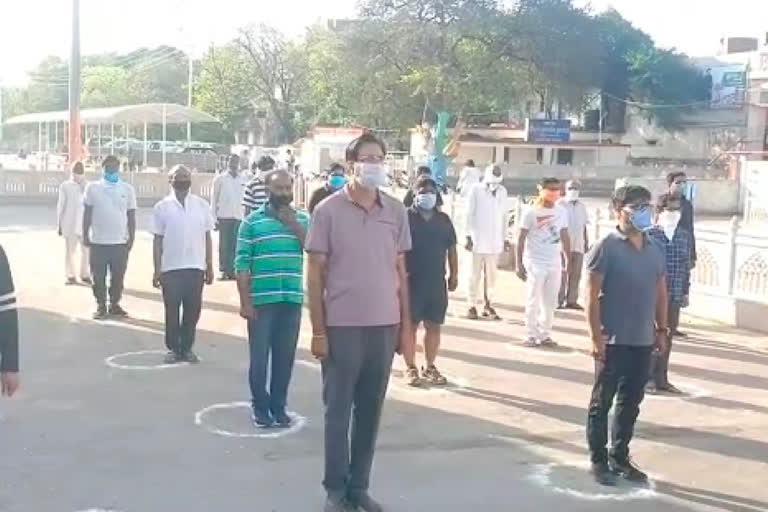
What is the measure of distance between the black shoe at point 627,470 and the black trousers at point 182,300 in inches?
168

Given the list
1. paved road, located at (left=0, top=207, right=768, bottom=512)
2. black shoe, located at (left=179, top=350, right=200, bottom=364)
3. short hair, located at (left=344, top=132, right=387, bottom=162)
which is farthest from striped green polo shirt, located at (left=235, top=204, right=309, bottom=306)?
black shoe, located at (left=179, top=350, right=200, bottom=364)

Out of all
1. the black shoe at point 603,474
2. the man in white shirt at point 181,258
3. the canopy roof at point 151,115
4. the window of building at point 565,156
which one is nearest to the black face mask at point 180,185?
the man in white shirt at point 181,258

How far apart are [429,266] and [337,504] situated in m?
3.37

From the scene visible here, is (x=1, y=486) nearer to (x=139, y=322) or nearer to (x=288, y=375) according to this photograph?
(x=288, y=375)

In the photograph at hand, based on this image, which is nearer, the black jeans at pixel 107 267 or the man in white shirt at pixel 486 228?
the black jeans at pixel 107 267

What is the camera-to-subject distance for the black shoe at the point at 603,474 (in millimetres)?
6109

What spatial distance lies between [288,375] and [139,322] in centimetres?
480

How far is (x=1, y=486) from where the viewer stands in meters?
5.82

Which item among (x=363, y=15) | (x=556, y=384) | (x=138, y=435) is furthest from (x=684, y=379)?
(x=363, y=15)

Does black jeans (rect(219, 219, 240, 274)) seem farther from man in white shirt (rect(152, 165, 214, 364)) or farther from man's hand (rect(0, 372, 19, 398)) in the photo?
man's hand (rect(0, 372, 19, 398))

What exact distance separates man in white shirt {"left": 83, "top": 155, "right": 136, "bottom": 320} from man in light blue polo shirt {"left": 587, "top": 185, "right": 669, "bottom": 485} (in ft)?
21.8

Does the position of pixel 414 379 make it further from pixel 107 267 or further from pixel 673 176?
pixel 107 267

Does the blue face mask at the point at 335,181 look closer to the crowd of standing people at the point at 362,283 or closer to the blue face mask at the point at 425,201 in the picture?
the crowd of standing people at the point at 362,283

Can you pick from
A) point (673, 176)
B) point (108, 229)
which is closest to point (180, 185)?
point (108, 229)
